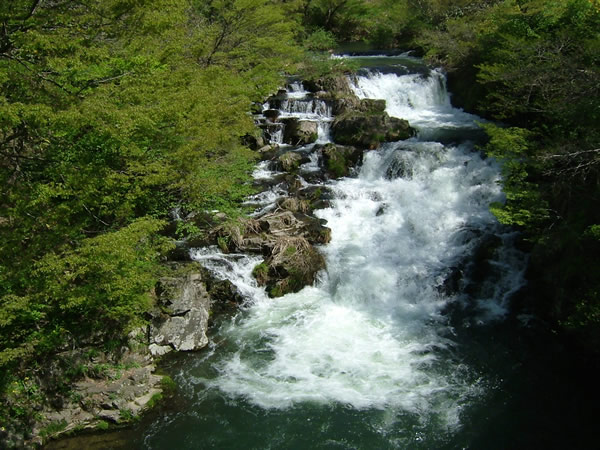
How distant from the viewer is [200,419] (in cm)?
750

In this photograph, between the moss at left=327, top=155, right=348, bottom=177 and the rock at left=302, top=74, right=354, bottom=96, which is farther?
the rock at left=302, top=74, right=354, bottom=96

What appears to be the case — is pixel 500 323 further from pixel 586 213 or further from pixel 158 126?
pixel 158 126

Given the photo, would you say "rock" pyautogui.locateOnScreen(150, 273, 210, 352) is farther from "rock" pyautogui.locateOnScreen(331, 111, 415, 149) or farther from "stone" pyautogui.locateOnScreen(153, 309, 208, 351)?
"rock" pyautogui.locateOnScreen(331, 111, 415, 149)

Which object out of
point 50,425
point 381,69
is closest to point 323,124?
point 381,69

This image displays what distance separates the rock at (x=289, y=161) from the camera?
1586 cm

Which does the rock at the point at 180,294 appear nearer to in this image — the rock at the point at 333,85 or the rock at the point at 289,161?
the rock at the point at 289,161

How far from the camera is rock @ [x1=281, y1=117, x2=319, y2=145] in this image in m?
17.5

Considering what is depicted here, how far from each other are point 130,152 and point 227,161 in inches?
179

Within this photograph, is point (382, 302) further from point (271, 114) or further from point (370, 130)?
point (271, 114)

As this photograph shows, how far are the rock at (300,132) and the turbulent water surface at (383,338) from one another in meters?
2.68

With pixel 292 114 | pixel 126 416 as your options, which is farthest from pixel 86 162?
pixel 292 114

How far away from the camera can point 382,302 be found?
10758mm

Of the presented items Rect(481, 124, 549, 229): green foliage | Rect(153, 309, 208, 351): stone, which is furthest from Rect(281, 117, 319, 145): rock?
Rect(153, 309, 208, 351): stone

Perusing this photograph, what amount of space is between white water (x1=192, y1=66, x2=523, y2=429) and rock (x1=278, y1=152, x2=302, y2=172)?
941 millimetres
